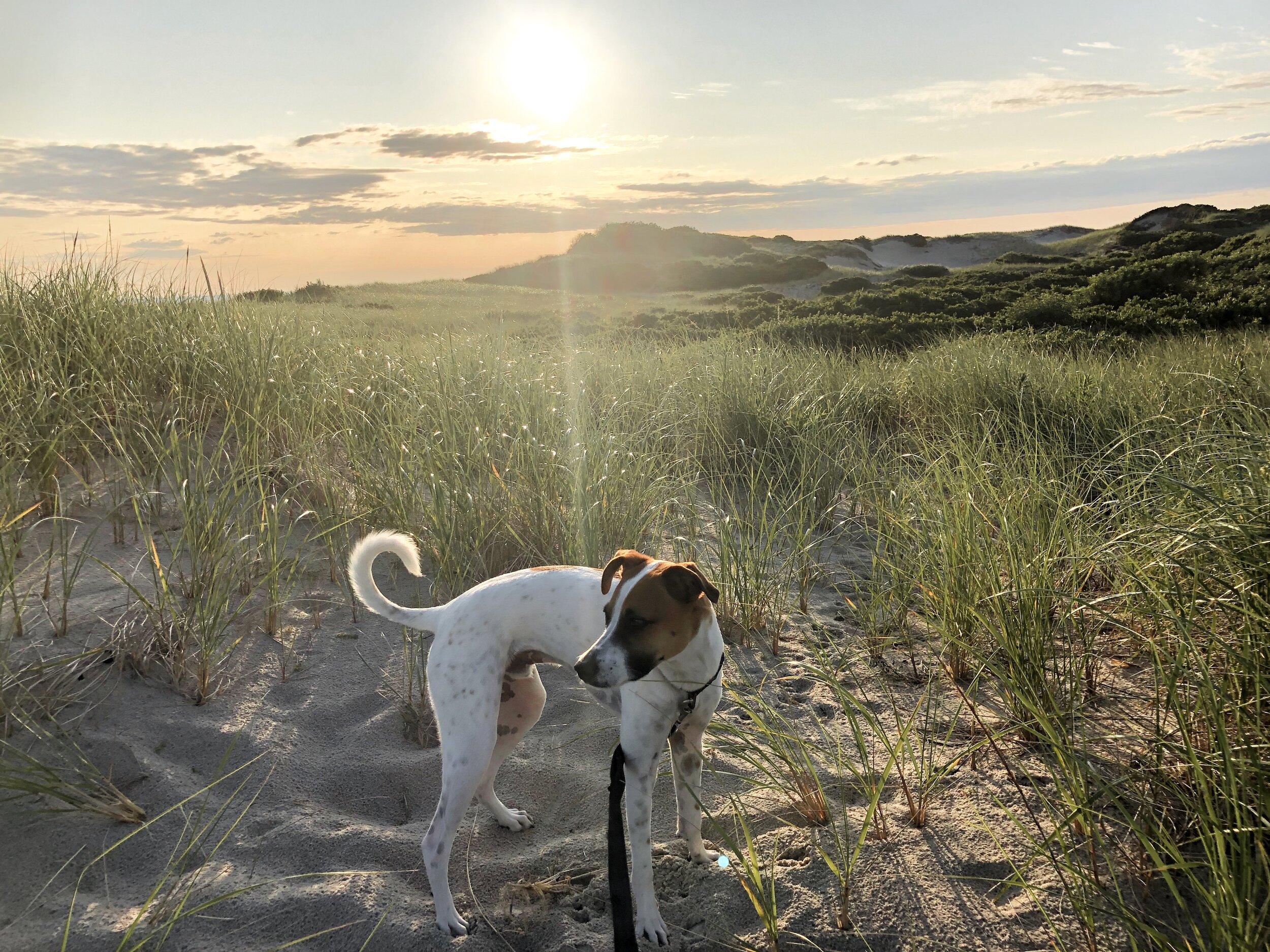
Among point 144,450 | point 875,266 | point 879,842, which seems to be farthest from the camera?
point 875,266

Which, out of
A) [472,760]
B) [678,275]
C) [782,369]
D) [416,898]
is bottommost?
[416,898]

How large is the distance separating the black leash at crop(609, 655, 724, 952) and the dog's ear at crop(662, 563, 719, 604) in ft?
1.18

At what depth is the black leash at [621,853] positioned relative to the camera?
7.82ft

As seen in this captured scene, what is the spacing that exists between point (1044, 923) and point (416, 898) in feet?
7.01

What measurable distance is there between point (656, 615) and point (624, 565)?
0.24 m

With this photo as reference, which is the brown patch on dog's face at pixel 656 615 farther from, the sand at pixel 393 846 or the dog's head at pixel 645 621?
the sand at pixel 393 846

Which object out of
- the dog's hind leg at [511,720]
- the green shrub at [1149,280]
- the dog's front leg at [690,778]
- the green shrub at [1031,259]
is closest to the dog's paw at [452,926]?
the dog's hind leg at [511,720]

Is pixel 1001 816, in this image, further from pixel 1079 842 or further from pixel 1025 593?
pixel 1025 593

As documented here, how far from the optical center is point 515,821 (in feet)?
10.6

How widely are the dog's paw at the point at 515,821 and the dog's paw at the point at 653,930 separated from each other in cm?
83

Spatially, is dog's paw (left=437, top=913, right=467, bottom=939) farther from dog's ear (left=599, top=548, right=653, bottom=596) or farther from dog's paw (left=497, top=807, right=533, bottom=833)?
dog's ear (left=599, top=548, right=653, bottom=596)

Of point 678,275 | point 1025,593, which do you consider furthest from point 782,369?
point 678,275

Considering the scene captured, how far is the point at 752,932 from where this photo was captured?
2.56 meters

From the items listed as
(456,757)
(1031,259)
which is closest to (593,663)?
(456,757)
